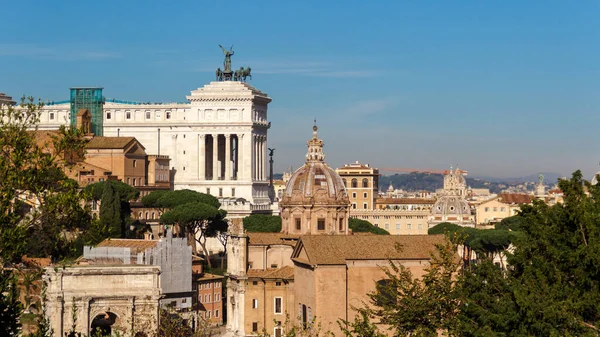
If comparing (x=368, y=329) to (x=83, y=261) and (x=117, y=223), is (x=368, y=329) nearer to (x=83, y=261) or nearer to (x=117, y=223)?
(x=83, y=261)

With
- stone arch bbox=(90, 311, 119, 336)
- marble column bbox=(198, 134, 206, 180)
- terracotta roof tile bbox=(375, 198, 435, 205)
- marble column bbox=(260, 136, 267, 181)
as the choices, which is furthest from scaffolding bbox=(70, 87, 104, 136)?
stone arch bbox=(90, 311, 119, 336)

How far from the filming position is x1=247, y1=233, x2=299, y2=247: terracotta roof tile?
82062 millimetres

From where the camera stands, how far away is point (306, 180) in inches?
3391

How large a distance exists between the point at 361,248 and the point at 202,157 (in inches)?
2524

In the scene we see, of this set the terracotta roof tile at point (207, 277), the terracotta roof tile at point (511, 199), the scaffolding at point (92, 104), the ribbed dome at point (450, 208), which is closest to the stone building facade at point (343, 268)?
the terracotta roof tile at point (207, 277)

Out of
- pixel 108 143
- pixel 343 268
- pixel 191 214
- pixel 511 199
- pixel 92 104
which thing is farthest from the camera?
pixel 511 199

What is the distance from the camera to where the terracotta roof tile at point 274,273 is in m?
78.8

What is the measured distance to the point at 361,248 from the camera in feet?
241

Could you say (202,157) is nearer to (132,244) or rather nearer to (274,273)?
(132,244)

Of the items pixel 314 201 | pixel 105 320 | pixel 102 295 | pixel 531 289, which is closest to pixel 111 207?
pixel 314 201

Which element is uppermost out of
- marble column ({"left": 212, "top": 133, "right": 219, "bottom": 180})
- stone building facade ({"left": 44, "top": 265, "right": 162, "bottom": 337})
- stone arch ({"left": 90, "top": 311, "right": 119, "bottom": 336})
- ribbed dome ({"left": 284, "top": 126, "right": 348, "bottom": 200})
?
marble column ({"left": 212, "top": 133, "right": 219, "bottom": 180})

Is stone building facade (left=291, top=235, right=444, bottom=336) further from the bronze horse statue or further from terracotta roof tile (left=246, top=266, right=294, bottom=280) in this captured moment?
the bronze horse statue

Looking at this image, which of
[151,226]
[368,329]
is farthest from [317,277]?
[151,226]

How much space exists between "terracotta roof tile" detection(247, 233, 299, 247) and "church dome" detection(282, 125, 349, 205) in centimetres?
341
